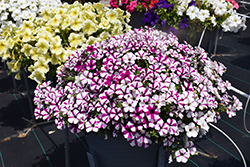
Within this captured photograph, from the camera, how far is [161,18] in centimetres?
219

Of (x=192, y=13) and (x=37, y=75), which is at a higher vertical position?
(x=192, y=13)

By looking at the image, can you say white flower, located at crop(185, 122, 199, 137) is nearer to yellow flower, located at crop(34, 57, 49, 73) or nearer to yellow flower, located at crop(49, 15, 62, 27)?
yellow flower, located at crop(34, 57, 49, 73)

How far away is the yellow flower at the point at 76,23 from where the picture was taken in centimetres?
176

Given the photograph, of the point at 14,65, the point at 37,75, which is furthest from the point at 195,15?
the point at 14,65

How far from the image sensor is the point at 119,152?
1.22m

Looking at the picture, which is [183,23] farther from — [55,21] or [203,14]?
[55,21]

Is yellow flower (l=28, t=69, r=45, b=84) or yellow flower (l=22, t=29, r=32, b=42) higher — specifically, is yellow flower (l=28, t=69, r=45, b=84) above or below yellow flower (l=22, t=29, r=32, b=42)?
below

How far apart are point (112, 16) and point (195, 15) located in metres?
0.69

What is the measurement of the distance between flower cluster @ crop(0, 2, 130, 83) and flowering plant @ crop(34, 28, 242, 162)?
0.34 meters

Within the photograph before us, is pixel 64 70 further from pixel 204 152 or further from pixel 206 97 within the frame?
pixel 204 152

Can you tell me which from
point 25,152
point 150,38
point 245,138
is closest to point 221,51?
point 245,138

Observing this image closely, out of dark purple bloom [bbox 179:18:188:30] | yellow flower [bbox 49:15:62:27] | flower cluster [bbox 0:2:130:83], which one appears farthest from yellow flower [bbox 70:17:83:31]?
dark purple bloom [bbox 179:18:188:30]

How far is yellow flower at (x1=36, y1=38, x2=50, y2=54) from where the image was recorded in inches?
64.7

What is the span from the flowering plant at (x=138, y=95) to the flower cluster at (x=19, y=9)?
1389 mm
